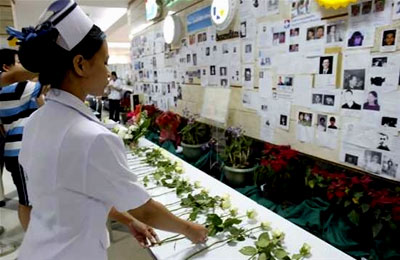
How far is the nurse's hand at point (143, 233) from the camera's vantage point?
111cm

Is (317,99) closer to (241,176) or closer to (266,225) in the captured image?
(241,176)

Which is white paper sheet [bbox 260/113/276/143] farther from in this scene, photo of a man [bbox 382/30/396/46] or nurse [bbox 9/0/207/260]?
nurse [bbox 9/0/207/260]

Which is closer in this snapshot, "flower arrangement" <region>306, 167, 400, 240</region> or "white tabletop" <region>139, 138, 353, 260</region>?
"white tabletop" <region>139, 138, 353, 260</region>

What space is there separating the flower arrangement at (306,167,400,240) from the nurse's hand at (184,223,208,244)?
2.53 feet

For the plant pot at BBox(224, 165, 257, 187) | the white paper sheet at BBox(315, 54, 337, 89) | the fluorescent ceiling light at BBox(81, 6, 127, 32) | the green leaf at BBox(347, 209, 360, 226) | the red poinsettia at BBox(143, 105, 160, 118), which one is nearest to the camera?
the green leaf at BBox(347, 209, 360, 226)

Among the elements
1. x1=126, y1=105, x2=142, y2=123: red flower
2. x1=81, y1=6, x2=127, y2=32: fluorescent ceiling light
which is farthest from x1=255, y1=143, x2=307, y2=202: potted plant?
x1=81, y1=6, x2=127, y2=32: fluorescent ceiling light

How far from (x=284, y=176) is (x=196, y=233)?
0.93 m

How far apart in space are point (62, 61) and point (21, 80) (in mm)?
1385

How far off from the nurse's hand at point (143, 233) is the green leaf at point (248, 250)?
0.34m

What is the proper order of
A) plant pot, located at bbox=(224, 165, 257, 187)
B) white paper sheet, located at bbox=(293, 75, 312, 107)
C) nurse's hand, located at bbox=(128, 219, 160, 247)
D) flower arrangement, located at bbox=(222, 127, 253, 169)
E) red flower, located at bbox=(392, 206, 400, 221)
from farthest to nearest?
flower arrangement, located at bbox=(222, 127, 253, 169), plant pot, located at bbox=(224, 165, 257, 187), white paper sheet, located at bbox=(293, 75, 312, 107), red flower, located at bbox=(392, 206, 400, 221), nurse's hand, located at bbox=(128, 219, 160, 247)

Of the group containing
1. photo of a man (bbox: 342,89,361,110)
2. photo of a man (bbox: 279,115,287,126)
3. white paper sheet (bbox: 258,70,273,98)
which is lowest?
photo of a man (bbox: 279,115,287,126)

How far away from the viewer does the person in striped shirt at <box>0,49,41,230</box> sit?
1922mm

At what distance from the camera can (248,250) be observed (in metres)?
1.02

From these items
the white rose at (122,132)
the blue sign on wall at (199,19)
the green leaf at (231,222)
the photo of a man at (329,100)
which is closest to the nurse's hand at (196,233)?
the green leaf at (231,222)
